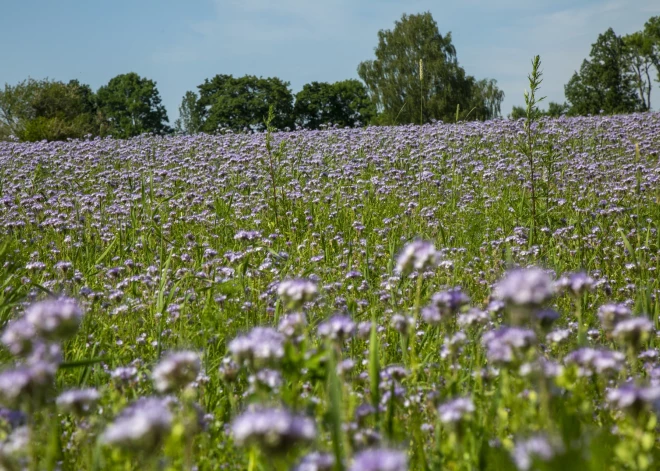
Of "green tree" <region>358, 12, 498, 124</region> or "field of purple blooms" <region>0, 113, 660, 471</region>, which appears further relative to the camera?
"green tree" <region>358, 12, 498, 124</region>

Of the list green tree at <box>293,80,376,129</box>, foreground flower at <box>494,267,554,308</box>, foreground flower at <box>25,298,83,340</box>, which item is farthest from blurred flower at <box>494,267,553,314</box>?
green tree at <box>293,80,376,129</box>

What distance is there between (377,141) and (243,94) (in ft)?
222

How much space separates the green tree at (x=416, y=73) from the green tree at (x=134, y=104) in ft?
106

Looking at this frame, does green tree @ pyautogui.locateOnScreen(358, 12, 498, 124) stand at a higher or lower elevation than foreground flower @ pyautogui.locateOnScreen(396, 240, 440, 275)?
higher

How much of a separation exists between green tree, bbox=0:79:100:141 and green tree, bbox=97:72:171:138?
28.5 metres

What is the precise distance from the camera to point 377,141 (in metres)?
13.9

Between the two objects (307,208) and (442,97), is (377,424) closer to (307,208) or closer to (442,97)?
(307,208)

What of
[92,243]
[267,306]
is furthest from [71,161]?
[267,306]

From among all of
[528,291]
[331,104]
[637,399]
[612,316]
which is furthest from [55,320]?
[331,104]

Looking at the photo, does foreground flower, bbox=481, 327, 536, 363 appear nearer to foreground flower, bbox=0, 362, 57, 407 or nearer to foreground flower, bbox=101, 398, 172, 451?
foreground flower, bbox=101, 398, 172, 451

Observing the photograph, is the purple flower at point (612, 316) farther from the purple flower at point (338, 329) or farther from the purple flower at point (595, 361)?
the purple flower at point (338, 329)

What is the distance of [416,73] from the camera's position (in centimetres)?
7062

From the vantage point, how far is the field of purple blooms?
188 centimetres

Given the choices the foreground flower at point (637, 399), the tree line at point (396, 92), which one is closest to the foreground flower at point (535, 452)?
the foreground flower at point (637, 399)
